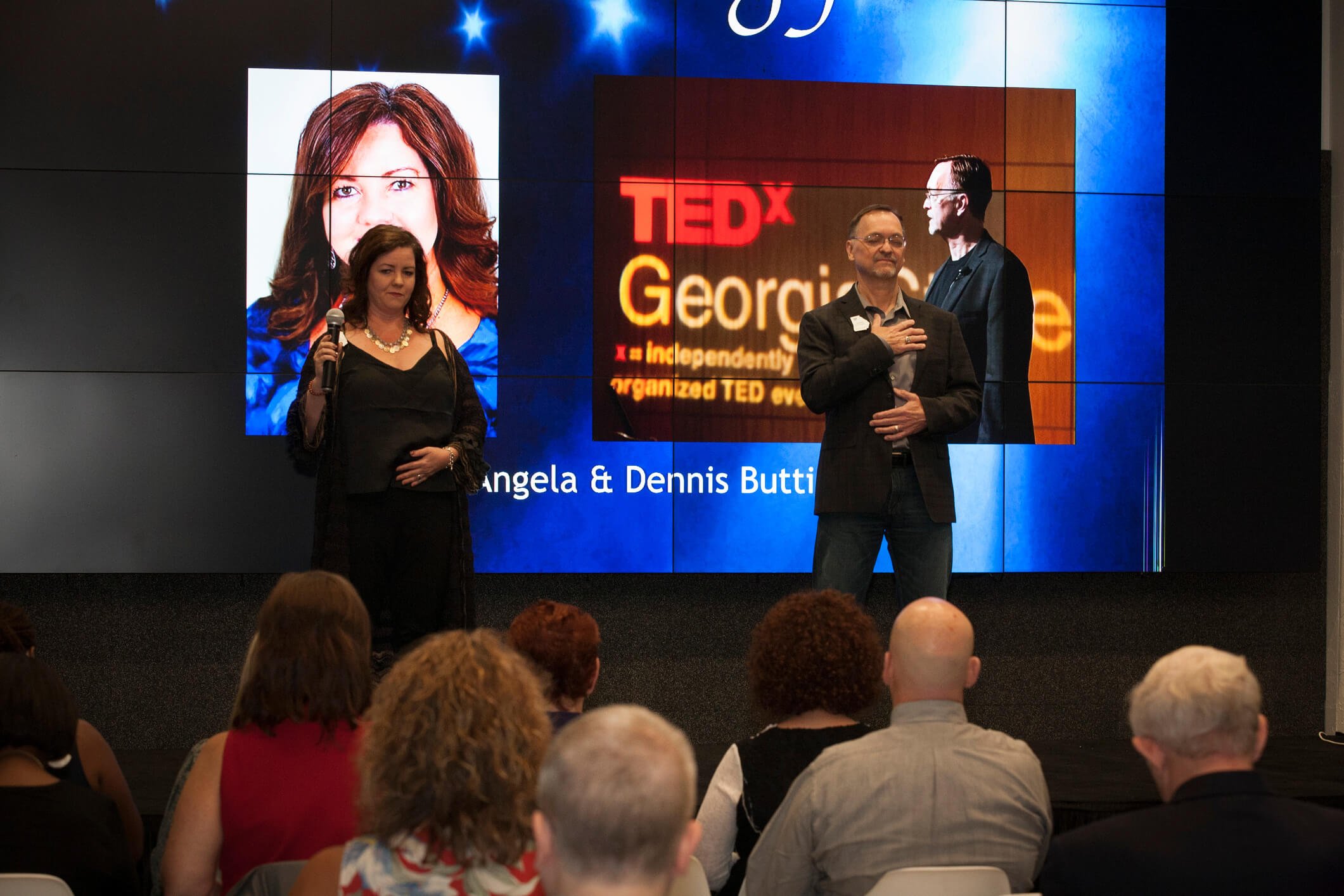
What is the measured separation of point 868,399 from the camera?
12.1ft

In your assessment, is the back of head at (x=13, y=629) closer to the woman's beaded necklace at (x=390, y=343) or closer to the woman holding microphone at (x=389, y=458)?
the woman holding microphone at (x=389, y=458)

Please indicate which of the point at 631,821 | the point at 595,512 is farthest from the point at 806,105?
the point at 631,821

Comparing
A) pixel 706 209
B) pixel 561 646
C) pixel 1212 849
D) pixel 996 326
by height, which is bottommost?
pixel 1212 849

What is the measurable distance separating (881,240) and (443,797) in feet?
8.79

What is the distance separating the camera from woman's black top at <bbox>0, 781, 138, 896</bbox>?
5.95ft

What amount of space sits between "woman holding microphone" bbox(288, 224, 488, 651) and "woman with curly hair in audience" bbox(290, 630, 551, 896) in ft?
6.24

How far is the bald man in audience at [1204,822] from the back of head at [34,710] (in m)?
1.54

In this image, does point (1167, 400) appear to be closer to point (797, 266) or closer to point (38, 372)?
point (797, 266)

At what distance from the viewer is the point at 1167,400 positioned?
4.68m

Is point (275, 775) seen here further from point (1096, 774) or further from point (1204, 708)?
point (1096, 774)

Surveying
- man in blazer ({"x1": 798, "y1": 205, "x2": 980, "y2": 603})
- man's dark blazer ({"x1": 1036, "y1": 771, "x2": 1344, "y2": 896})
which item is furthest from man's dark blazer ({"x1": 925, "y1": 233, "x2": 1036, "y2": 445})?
man's dark blazer ({"x1": 1036, "y1": 771, "x2": 1344, "y2": 896})

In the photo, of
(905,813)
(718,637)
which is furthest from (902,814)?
(718,637)

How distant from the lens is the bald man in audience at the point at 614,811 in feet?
3.81

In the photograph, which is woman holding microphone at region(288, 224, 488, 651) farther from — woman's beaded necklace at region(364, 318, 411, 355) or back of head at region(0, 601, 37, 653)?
back of head at region(0, 601, 37, 653)
